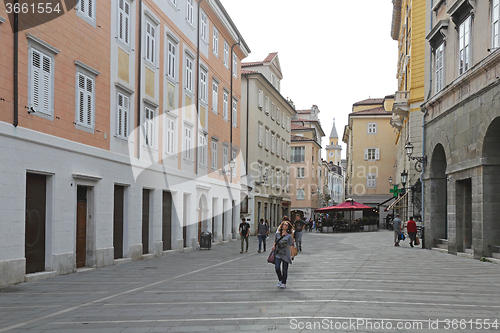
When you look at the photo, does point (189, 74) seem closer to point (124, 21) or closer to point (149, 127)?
point (149, 127)

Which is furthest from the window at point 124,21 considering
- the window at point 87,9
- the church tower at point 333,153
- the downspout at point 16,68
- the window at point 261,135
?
the church tower at point 333,153

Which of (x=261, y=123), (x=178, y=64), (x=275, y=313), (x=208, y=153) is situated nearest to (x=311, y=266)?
(x=275, y=313)

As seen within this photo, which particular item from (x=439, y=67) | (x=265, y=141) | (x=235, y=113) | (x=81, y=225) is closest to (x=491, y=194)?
(x=439, y=67)

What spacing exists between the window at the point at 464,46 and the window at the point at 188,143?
42.4 feet

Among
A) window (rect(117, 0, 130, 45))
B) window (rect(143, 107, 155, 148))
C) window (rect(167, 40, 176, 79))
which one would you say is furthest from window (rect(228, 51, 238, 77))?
window (rect(117, 0, 130, 45))

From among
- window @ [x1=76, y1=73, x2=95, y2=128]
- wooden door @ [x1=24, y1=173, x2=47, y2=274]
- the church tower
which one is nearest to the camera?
wooden door @ [x1=24, y1=173, x2=47, y2=274]

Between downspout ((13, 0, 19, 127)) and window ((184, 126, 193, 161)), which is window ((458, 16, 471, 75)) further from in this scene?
downspout ((13, 0, 19, 127))

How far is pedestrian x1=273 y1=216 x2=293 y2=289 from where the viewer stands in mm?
12297

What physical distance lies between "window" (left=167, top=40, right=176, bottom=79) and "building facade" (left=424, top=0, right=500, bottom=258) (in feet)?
38.0

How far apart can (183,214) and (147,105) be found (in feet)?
23.4

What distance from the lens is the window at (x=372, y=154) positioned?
72.4 metres

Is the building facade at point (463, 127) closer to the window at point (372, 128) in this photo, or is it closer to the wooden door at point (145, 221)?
the wooden door at point (145, 221)

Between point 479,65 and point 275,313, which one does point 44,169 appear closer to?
point 275,313

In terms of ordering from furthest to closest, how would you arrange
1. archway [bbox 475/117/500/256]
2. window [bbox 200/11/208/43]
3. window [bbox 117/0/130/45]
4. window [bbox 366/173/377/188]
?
1. window [bbox 366/173/377/188]
2. window [bbox 200/11/208/43]
3. window [bbox 117/0/130/45]
4. archway [bbox 475/117/500/256]
